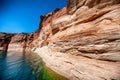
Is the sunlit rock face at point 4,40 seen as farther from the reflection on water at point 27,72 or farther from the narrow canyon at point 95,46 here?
the narrow canyon at point 95,46

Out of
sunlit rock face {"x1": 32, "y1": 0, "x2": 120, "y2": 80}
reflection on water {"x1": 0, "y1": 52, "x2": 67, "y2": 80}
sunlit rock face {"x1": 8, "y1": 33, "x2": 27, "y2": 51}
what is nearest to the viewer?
sunlit rock face {"x1": 32, "y1": 0, "x2": 120, "y2": 80}

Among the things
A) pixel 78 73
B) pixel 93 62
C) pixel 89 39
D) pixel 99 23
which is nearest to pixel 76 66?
pixel 78 73

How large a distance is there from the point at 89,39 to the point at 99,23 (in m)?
1.71

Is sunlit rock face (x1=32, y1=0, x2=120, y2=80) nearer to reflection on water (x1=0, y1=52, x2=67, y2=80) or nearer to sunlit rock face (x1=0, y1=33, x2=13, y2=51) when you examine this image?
reflection on water (x1=0, y1=52, x2=67, y2=80)

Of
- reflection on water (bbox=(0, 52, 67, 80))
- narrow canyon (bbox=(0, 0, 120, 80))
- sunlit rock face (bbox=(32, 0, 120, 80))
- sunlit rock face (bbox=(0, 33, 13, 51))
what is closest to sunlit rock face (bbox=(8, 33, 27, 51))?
sunlit rock face (bbox=(0, 33, 13, 51))

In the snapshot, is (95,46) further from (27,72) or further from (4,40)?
(4,40)

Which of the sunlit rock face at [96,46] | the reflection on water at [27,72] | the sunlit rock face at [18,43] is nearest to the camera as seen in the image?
the sunlit rock face at [96,46]

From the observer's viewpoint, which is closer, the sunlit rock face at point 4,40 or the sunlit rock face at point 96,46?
the sunlit rock face at point 96,46

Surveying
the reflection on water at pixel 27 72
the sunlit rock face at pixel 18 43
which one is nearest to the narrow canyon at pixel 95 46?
the reflection on water at pixel 27 72

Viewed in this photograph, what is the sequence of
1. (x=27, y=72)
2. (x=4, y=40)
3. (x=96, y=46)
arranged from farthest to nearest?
(x=4, y=40)
(x=27, y=72)
(x=96, y=46)

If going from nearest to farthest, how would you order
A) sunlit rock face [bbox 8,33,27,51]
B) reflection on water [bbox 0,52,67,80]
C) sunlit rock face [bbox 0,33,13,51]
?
reflection on water [bbox 0,52,67,80]
sunlit rock face [bbox 8,33,27,51]
sunlit rock face [bbox 0,33,13,51]

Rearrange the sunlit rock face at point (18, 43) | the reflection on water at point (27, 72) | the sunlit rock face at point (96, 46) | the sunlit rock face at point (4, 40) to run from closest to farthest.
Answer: the sunlit rock face at point (96, 46)
the reflection on water at point (27, 72)
the sunlit rock face at point (18, 43)
the sunlit rock face at point (4, 40)

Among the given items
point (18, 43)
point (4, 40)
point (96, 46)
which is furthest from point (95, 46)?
point (4, 40)

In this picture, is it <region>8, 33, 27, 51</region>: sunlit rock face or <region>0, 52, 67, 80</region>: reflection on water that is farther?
<region>8, 33, 27, 51</region>: sunlit rock face
